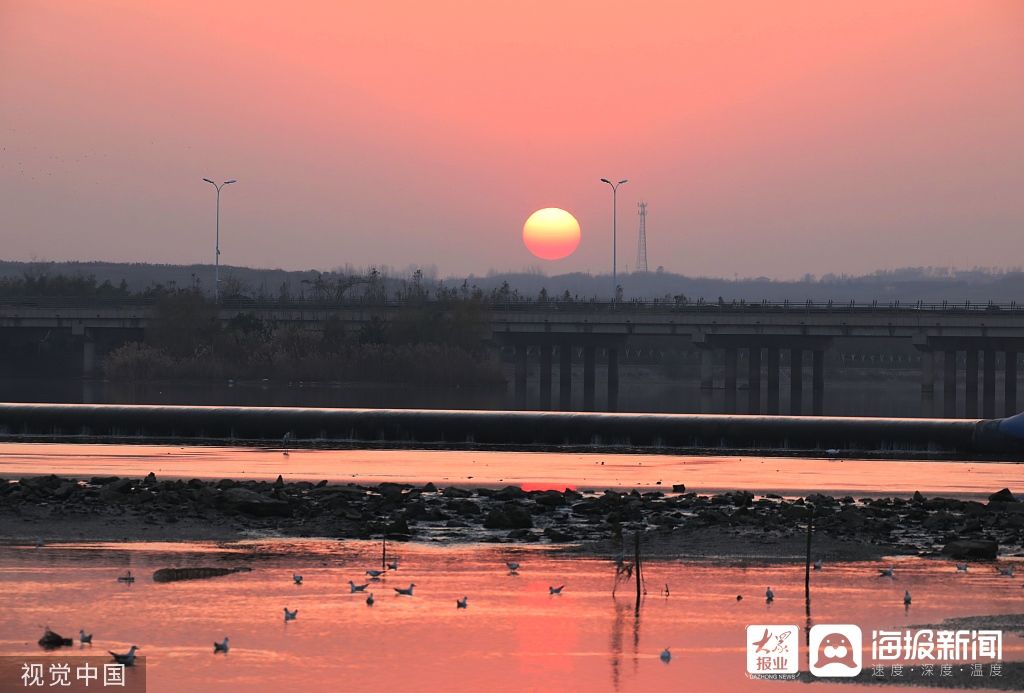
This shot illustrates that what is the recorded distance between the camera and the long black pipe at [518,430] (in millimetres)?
59656

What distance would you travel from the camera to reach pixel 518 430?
6191 centimetres

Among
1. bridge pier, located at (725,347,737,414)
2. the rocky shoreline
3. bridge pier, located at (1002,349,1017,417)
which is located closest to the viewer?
the rocky shoreline

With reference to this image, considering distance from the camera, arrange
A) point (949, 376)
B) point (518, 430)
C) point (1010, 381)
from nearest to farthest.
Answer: point (518, 430) → point (949, 376) → point (1010, 381)

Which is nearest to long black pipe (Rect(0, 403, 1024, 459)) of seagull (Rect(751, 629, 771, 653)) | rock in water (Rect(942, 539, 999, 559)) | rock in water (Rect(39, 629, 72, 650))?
rock in water (Rect(942, 539, 999, 559))

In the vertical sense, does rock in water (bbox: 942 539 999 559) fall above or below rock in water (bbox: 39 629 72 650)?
above

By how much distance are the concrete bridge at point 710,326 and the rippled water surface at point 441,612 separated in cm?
9599

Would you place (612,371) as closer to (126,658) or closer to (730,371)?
(730,371)

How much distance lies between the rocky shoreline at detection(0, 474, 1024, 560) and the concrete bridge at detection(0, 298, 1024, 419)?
86042mm

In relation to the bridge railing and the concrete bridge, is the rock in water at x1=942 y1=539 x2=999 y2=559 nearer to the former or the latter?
the concrete bridge

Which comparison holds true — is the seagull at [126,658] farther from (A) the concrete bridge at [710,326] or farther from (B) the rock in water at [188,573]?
(A) the concrete bridge at [710,326]

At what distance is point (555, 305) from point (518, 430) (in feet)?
292

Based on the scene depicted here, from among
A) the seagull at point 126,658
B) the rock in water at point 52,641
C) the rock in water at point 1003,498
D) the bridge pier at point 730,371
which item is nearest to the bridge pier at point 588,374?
the bridge pier at point 730,371

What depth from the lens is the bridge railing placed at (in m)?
Result: 141

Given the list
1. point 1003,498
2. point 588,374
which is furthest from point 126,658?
point 588,374
